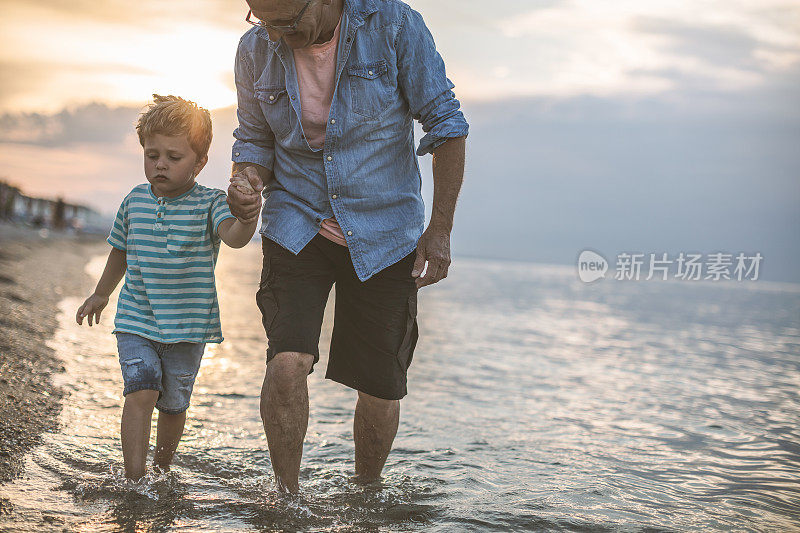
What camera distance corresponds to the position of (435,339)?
1216 cm

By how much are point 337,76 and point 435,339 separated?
360 inches

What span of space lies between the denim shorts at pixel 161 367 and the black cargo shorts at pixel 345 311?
1.36 feet

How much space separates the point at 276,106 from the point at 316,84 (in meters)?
0.20

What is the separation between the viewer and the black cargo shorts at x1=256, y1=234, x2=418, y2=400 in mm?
3291

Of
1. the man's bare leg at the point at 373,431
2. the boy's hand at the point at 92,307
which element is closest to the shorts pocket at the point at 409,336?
the man's bare leg at the point at 373,431

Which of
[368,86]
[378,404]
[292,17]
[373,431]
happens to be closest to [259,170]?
[368,86]

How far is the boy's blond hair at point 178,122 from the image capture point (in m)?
3.32

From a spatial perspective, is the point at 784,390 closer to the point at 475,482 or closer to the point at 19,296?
the point at 475,482

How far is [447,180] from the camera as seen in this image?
11.2 ft

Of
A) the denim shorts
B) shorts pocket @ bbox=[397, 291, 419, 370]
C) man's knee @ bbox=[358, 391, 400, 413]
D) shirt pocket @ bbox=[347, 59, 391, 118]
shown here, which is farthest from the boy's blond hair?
man's knee @ bbox=[358, 391, 400, 413]

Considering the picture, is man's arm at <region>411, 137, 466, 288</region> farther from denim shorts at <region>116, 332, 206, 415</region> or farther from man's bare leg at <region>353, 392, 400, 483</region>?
denim shorts at <region>116, 332, 206, 415</region>

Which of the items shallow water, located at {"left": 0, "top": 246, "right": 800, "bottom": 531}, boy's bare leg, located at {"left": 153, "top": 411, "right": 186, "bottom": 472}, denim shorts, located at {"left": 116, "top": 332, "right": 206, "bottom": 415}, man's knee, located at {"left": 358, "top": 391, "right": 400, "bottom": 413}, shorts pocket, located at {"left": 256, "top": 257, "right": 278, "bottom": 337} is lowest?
shallow water, located at {"left": 0, "top": 246, "right": 800, "bottom": 531}

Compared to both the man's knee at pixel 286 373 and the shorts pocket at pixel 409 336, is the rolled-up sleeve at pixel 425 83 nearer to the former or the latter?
the shorts pocket at pixel 409 336

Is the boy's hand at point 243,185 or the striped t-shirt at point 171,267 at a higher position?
the boy's hand at point 243,185
